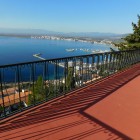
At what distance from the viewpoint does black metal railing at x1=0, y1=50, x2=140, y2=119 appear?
351 centimetres

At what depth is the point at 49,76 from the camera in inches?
185

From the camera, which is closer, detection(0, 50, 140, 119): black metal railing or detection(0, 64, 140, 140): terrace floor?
detection(0, 64, 140, 140): terrace floor

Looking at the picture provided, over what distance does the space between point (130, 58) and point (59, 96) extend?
4.86 meters

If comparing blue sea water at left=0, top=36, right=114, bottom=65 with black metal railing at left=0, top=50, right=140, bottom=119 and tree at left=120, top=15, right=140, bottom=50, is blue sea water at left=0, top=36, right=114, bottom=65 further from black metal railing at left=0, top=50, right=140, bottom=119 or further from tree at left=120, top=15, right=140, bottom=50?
black metal railing at left=0, top=50, right=140, bottom=119

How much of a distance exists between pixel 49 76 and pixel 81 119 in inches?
63.6

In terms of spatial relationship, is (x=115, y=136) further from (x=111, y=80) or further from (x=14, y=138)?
(x=111, y=80)

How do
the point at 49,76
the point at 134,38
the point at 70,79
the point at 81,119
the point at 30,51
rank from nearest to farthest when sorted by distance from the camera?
the point at 81,119 < the point at 49,76 < the point at 70,79 < the point at 134,38 < the point at 30,51

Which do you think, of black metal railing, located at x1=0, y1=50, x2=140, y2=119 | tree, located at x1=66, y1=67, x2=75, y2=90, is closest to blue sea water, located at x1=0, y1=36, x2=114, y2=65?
black metal railing, located at x1=0, y1=50, x2=140, y2=119

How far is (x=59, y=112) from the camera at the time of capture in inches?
144

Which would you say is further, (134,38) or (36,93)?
(134,38)

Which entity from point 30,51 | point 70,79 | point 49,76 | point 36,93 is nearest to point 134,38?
point 70,79

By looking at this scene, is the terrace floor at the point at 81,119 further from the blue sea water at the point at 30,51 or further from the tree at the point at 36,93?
the blue sea water at the point at 30,51

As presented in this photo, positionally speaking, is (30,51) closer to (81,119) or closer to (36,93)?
(36,93)

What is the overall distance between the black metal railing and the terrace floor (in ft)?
0.97
